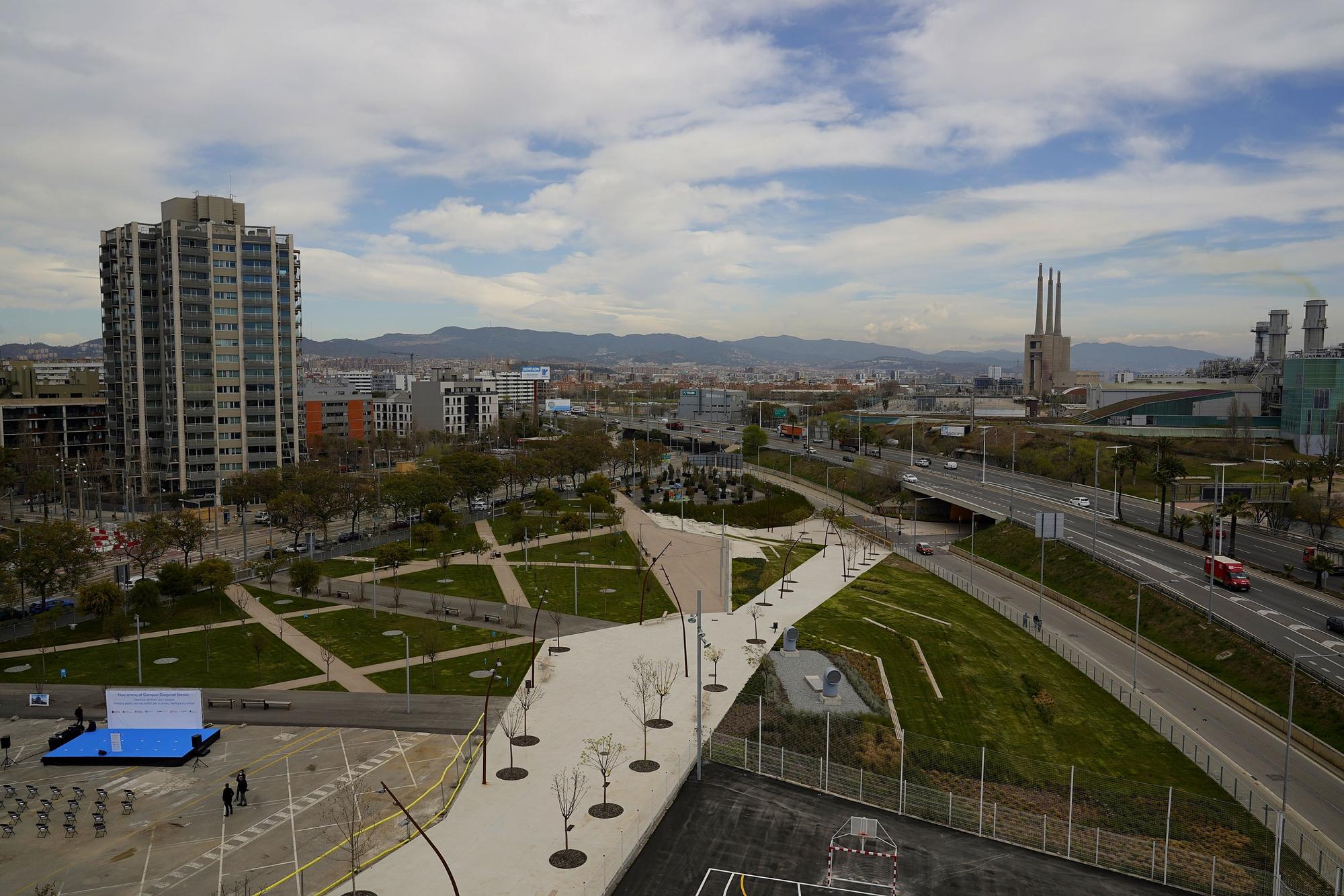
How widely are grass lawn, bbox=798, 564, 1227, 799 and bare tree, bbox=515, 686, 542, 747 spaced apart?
17860mm

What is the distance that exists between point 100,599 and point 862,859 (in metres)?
46.7

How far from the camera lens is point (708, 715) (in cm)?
4009

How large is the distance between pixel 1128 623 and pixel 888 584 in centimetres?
1694

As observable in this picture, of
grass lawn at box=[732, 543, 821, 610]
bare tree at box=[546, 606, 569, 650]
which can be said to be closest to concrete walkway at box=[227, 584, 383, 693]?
bare tree at box=[546, 606, 569, 650]

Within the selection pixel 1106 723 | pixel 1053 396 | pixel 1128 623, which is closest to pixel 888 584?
pixel 1128 623

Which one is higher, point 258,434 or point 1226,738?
point 258,434

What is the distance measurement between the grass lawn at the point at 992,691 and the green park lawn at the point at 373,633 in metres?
21.9

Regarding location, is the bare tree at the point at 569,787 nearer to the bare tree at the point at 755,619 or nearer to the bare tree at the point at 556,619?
the bare tree at the point at 556,619

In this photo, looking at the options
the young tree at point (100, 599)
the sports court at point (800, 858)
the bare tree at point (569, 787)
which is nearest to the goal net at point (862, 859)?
the sports court at point (800, 858)

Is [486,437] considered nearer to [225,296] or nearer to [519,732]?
[225,296]

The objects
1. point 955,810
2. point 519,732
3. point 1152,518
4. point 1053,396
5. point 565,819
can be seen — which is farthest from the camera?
point 1053,396

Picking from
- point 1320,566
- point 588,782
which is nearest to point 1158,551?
point 1320,566

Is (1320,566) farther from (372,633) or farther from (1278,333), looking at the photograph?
(1278,333)

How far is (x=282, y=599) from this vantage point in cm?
6144
